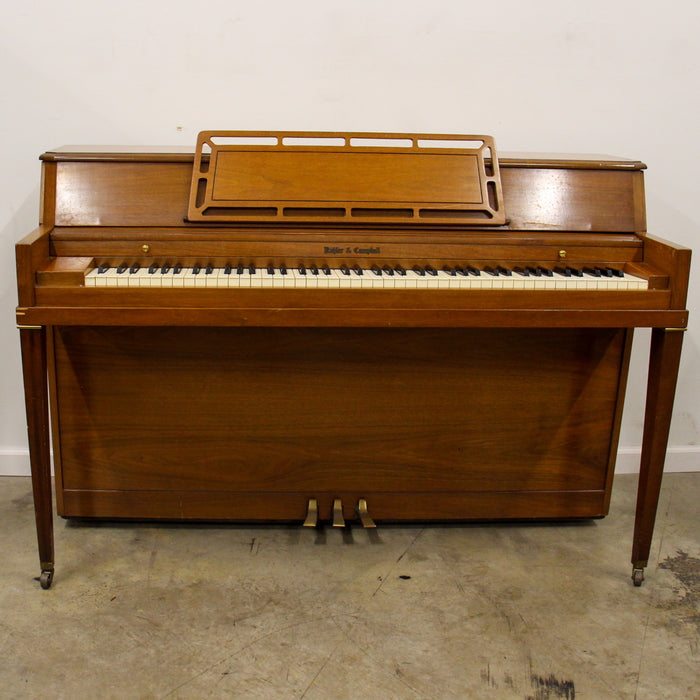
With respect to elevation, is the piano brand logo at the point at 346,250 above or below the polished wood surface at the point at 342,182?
below

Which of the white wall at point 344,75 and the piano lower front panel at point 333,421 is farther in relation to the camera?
the white wall at point 344,75

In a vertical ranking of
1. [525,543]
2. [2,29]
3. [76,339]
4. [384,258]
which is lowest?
[525,543]

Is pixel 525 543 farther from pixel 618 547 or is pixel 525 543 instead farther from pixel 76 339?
pixel 76 339

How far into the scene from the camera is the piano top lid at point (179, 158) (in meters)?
2.45

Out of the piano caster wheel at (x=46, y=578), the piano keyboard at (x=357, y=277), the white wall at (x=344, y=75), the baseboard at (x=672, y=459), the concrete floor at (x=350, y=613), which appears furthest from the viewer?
the baseboard at (x=672, y=459)

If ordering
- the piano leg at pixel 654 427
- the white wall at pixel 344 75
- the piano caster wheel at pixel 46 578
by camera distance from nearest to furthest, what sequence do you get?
the piano leg at pixel 654 427
the piano caster wheel at pixel 46 578
the white wall at pixel 344 75

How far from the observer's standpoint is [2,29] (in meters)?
2.88

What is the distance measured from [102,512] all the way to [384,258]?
4.83 feet

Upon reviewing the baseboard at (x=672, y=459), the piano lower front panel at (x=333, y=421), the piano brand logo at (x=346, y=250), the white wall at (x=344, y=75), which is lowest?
the baseboard at (x=672, y=459)

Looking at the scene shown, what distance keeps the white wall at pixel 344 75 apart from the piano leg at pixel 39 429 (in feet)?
3.36

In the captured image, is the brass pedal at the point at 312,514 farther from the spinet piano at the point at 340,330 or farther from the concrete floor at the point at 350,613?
the concrete floor at the point at 350,613

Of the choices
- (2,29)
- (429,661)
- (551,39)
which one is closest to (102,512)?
(429,661)

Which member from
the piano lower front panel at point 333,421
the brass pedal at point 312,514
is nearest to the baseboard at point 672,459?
the piano lower front panel at point 333,421

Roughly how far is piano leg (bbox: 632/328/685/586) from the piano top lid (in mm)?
638
